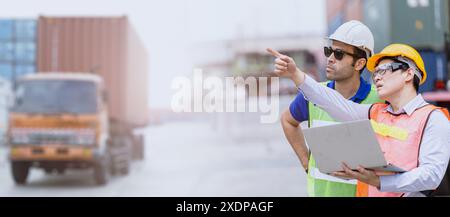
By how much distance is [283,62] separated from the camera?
181cm

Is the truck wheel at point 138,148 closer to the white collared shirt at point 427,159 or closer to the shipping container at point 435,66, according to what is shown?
the shipping container at point 435,66

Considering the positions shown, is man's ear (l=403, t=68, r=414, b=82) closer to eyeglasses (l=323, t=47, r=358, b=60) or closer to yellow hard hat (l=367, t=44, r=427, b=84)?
yellow hard hat (l=367, t=44, r=427, b=84)

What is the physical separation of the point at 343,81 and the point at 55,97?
271 inches

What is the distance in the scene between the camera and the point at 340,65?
2.08 meters

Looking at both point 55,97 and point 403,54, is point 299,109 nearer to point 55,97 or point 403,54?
point 403,54

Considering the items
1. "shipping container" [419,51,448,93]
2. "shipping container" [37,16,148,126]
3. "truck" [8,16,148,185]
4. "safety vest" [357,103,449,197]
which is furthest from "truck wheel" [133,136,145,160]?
"safety vest" [357,103,449,197]

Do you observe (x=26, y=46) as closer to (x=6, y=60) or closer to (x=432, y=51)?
(x=6, y=60)

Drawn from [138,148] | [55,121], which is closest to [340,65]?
[55,121]

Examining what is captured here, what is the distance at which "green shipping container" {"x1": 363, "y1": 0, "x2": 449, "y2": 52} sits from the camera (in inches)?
183

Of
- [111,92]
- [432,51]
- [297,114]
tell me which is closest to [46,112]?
[111,92]

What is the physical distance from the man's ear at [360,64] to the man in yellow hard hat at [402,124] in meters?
0.11

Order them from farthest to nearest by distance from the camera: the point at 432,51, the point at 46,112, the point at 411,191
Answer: the point at 46,112
the point at 432,51
the point at 411,191

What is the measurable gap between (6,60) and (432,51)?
7190mm
